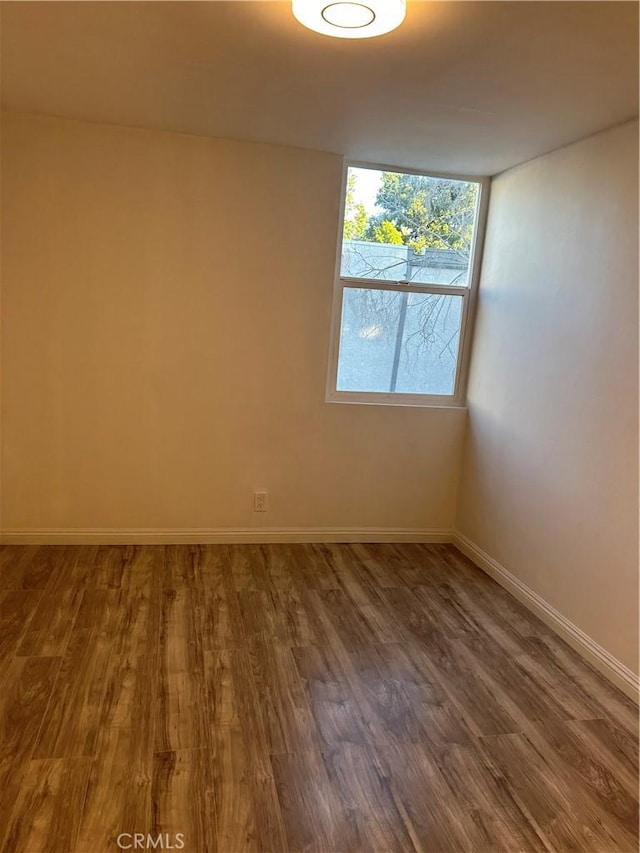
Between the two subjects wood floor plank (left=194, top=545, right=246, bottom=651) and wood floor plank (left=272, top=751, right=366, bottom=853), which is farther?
wood floor plank (left=194, top=545, right=246, bottom=651)

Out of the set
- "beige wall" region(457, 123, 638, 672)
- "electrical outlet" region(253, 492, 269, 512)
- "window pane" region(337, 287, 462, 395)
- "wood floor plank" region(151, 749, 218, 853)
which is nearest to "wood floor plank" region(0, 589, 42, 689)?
"wood floor plank" region(151, 749, 218, 853)

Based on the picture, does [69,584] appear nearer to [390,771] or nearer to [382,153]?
[390,771]

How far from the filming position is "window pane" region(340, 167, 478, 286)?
11.4ft

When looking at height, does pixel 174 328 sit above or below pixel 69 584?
above

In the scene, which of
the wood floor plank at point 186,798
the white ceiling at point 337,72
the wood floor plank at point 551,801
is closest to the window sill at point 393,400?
the white ceiling at point 337,72

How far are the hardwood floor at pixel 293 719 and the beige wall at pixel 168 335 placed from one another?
0.56m

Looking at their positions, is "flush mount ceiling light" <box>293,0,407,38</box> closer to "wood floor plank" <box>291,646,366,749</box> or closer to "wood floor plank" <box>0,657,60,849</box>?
"wood floor plank" <box>291,646,366,749</box>

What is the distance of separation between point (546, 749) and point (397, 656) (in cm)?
69

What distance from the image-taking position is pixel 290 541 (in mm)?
3684

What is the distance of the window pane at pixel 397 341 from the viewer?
141 inches

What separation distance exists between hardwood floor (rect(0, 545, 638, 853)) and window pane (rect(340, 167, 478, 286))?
6.28 ft

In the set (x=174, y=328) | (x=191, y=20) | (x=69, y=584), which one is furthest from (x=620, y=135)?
(x=69, y=584)

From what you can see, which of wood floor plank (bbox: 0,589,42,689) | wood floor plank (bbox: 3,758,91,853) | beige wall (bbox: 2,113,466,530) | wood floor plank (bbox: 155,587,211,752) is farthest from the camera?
beige wall (bbox: 2,113,466,530)

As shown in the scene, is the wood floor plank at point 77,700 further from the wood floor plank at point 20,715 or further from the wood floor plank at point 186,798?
the wood floor plank at point 186,798
